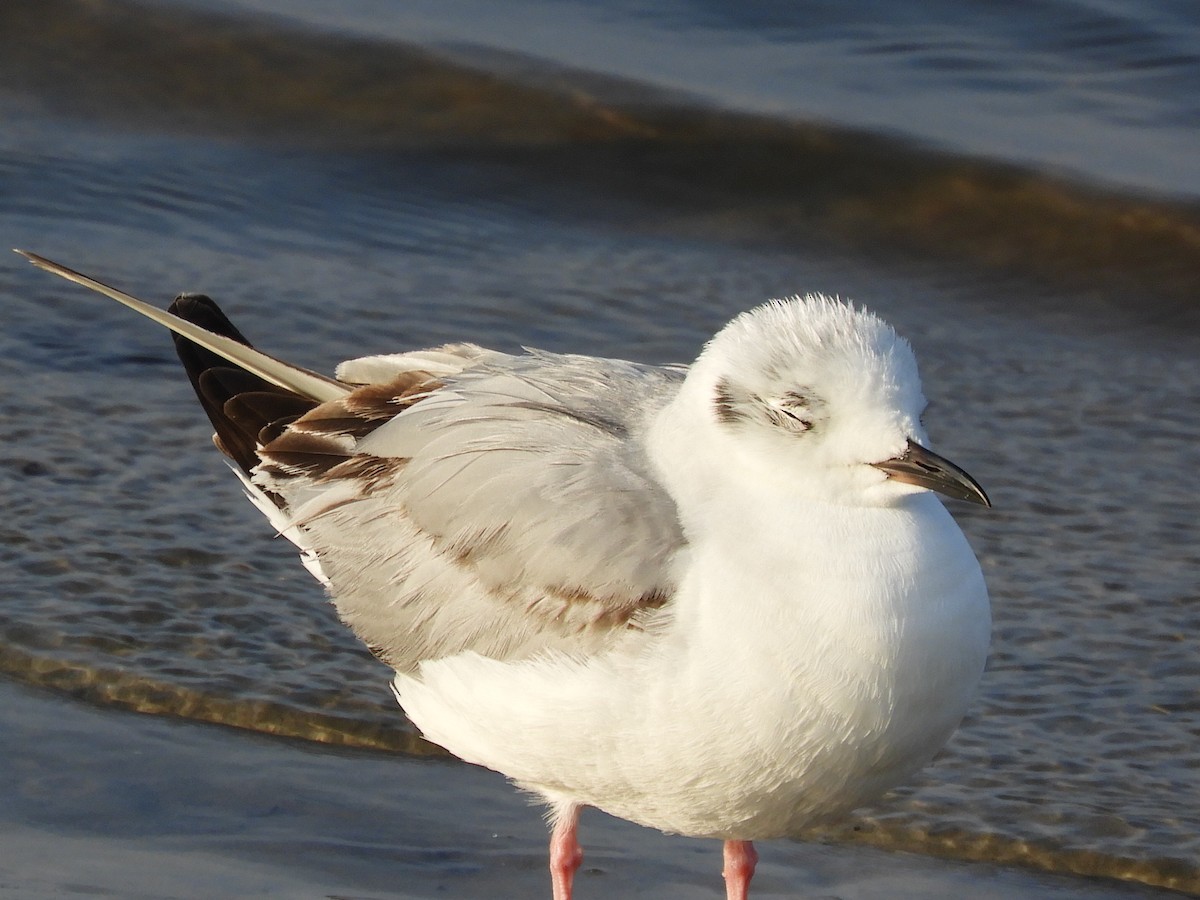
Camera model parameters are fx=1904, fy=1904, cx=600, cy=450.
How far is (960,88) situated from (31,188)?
4.74 meters

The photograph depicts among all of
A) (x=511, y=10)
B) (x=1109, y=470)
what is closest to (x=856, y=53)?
(x=511, y=10)

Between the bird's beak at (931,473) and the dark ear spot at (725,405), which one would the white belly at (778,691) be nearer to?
the bird's beak at (931,473)

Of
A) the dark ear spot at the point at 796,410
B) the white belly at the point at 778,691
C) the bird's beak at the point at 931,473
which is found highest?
the dark ear spot at the point at 796,410

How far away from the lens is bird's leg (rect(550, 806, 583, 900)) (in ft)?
14.1

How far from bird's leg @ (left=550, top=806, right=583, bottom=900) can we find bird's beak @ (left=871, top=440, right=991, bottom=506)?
1197mm

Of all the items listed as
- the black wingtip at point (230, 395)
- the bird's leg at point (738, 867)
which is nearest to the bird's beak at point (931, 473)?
the bird's leg at point (738, 867)

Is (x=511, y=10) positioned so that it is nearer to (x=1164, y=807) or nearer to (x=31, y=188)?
(x=31, y=188)

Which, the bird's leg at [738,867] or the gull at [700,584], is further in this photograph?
the bird's leg at [738,867]

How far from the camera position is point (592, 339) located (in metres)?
7.49

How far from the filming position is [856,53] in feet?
33.9

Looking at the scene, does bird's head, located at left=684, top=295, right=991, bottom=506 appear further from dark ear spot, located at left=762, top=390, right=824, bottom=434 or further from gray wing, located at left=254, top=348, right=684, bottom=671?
gray wing, located at left=254, top=348, right=684, bottom=671

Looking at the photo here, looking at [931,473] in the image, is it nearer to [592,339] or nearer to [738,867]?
[738,867]

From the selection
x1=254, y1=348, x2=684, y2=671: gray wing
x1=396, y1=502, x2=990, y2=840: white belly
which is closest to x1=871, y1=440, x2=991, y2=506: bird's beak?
x1=396, y1=502, x2=990, y2=840: white belly

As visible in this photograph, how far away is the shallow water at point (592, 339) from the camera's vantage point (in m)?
5.15
